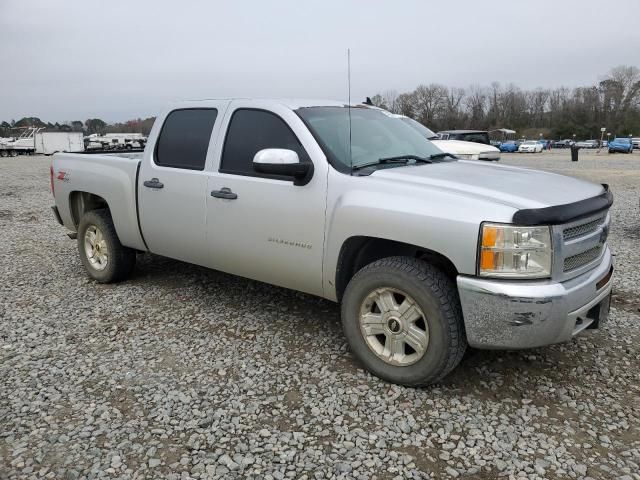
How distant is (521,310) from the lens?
2.88 m

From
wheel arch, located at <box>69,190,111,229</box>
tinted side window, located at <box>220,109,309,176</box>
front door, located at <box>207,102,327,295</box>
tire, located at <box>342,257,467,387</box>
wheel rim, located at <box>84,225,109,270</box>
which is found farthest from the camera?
wheel arch, located at <box>69,190,111,229</box>

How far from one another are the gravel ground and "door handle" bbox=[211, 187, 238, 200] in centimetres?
113

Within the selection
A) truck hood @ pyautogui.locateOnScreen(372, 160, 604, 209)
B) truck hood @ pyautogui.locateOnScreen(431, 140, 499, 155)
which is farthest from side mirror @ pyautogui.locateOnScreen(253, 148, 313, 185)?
truck hood @ pyautogui.locateOnScreen(431, 140, 499, 155)

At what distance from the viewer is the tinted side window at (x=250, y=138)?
3980 millimetres

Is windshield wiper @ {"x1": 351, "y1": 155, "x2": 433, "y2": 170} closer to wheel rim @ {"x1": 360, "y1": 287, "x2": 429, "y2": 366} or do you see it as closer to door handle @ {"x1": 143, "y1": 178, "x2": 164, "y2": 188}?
wheel rim @ {"x1": 360, "y1": 287, "x2": 429, "y2": 366}

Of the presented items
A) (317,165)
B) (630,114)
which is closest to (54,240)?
(317,165)

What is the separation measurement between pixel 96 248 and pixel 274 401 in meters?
3.35

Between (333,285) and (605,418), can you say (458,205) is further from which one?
(605,418)

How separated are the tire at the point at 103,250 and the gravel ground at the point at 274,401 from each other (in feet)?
1.76

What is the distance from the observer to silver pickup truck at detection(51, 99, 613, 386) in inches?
116

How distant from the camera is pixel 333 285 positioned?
12.2 feet

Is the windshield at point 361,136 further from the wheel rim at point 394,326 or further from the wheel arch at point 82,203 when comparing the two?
the wheel arch at point 82,203

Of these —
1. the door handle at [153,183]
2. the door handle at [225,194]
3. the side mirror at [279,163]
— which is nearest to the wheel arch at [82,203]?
the door handle at [153,183]

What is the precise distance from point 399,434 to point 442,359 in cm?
53
